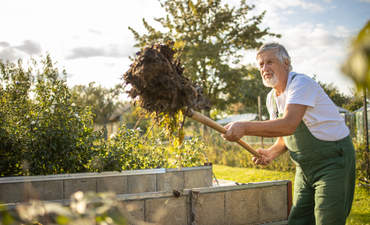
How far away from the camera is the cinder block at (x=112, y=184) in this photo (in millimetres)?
4023

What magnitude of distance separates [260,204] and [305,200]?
112 cm

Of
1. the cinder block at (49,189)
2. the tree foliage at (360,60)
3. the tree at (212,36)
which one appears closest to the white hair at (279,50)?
the tree foliage at (360,60)

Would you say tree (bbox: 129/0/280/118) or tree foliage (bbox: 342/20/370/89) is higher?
tree (bbox: 129/0/280/118)

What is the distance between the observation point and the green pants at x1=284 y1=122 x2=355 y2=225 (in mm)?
2363

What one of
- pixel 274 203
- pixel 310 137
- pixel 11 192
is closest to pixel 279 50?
pixel 310 137

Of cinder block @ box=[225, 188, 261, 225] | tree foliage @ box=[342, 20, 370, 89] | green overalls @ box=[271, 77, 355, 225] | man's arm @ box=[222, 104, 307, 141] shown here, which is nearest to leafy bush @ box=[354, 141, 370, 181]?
cinder block @ box=[225, 188, 261, 225]

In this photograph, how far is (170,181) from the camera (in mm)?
4605

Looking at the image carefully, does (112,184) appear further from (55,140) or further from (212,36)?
(212,36)

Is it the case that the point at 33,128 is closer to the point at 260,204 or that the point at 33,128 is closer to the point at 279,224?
the point at 260,204

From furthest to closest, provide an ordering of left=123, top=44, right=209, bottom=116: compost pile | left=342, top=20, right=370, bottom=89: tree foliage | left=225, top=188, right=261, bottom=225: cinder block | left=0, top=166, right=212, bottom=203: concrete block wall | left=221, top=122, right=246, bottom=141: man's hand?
left=0, top=166, right=212, bottom=203: concrete block wall → left=225, top=188, right=261, bottom=225: cinder block → left=221, top=122, right=246, bottom=141: man's hand → left=123, top=44, right=209, bottom=116: compost pile → left=342, top=20, right=370, bottom=89: tree foliage

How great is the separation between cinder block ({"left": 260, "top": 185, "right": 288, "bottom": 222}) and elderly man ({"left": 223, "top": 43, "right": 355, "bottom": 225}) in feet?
3.28

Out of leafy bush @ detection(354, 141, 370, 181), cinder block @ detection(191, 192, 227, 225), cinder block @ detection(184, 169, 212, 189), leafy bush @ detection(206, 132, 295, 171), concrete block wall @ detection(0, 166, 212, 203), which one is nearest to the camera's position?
cinder block @ detection(191, 192, 227, 225)

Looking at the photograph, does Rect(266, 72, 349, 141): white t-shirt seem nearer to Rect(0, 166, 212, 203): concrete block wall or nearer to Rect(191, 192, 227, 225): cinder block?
Rect(191, 192, 227, 225): cinder block

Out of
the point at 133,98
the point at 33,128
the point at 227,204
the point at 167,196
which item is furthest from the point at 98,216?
the point at 33,128
